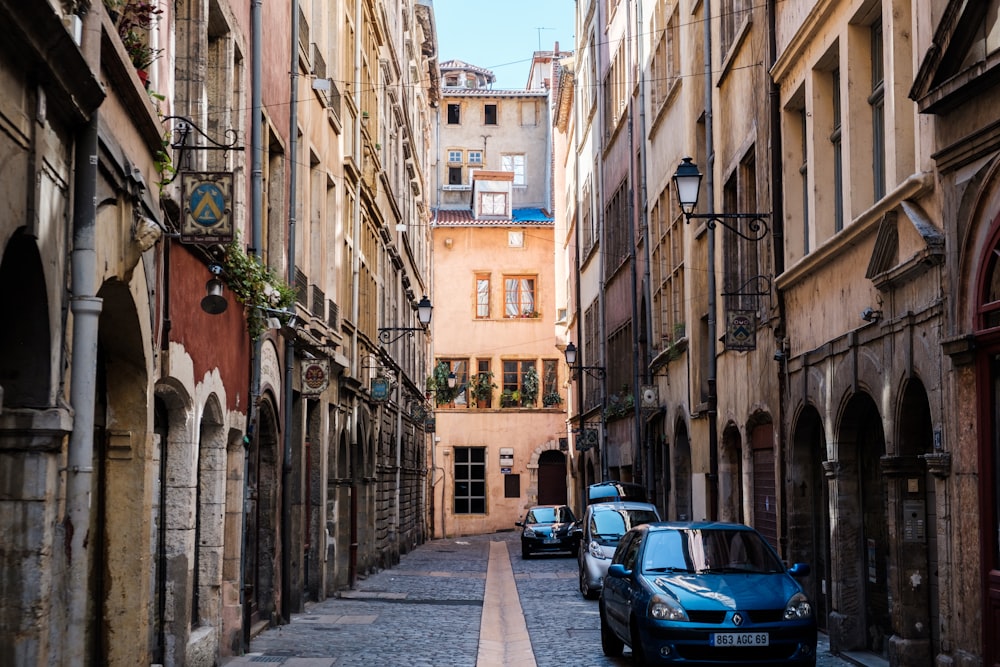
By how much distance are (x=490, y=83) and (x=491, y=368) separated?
24.2 meters

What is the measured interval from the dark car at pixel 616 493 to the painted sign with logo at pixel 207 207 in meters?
17.7

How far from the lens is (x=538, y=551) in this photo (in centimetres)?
3712

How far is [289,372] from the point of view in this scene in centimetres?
1897

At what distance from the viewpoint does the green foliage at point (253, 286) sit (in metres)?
14.8

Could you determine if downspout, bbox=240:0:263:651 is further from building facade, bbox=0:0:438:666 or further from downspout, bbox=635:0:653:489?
downspout, bbox=635:0:653:489

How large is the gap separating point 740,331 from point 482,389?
125 feet

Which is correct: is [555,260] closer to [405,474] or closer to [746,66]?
[405,474]

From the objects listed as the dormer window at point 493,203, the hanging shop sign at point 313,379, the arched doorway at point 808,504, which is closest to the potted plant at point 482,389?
the dormer window at point 493,203

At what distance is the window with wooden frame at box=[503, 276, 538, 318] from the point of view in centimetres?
5913

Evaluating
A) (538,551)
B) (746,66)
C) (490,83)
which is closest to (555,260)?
(490,83)

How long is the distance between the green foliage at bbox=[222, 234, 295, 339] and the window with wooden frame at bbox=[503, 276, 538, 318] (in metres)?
41.6

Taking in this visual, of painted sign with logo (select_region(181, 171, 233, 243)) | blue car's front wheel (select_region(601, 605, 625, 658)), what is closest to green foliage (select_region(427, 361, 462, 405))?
blue car's front wheel (select_region(601, 605, 625, 658))

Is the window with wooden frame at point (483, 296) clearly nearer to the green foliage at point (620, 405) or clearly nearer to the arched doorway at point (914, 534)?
the green foliage at point (620, 405)

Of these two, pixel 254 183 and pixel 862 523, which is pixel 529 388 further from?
pixel 862 523
